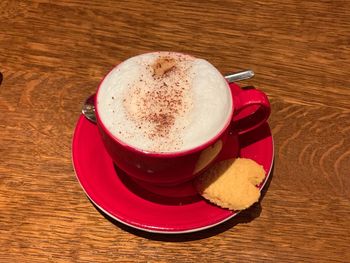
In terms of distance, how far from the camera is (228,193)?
681mm

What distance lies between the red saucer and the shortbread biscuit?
0.02 metres

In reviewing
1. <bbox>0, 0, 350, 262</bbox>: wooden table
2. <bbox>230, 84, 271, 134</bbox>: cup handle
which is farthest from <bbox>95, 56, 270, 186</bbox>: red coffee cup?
<bbox>0, 0, 350, 262</bbox>: wooden table

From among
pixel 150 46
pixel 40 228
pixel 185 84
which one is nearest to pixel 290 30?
pixel 150 46

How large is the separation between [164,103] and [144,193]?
16cm

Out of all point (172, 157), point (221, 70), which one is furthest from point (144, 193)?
point (221, 70)

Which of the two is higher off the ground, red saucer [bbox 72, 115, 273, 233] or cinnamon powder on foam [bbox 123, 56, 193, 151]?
cinnamon powder on foam [bbox 123, 56, 193, 151]

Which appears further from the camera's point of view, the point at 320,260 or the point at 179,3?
the point at 179,3

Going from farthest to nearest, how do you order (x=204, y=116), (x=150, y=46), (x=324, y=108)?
(x=150, y=46), (x=324, y=108), (x=204, y=116)

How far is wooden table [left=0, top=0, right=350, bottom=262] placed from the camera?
0.69 m

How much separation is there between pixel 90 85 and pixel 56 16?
0.75 feet

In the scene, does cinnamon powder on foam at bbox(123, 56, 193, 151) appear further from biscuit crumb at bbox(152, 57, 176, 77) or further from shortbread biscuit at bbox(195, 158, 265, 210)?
shortbread biscuit at bbox(195, 158, 265, 210)

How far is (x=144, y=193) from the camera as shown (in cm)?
73

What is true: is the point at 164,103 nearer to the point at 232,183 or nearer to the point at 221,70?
the point at 232,183

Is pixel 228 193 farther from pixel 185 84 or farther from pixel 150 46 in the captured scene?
pixel 150 46
